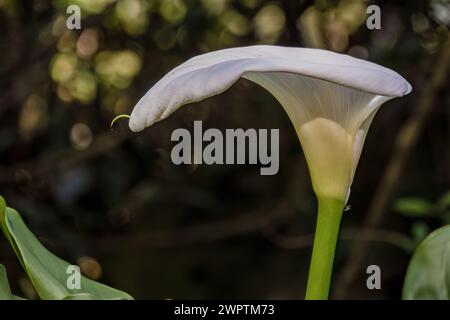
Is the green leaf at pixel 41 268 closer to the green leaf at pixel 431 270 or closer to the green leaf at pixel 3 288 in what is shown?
the green leaf at pixel 3 288

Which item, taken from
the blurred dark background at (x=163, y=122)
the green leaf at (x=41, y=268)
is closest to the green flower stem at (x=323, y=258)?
the green leaf at (x=41, y=268)

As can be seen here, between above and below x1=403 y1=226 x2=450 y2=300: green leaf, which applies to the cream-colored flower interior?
above

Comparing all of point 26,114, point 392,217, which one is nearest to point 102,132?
point 26,114

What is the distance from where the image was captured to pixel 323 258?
469mm

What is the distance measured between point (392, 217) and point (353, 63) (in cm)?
131

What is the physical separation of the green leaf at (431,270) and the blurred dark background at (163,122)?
31.1 inches

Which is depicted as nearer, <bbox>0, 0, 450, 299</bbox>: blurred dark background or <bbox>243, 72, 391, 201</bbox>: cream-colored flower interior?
<bbox>243, 72, 391, 201</bbox>: cream-colored flower interior

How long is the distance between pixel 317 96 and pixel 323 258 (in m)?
0.09

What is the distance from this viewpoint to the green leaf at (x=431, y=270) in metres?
0.49

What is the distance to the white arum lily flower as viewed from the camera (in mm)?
417

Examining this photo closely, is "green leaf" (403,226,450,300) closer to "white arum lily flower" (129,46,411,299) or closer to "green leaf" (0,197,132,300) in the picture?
"white arum lily flower" (129,46,411,299)

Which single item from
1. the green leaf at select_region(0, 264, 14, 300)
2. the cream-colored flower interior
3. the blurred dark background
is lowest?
the green leaf at select_region(0, 264, 14, 300)

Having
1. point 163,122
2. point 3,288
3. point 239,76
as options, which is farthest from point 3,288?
point 163,122

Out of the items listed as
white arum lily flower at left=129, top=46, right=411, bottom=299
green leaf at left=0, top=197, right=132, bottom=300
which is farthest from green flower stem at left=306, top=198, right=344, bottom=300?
green leaf at left=0, top=197, right=132, bottom=300
